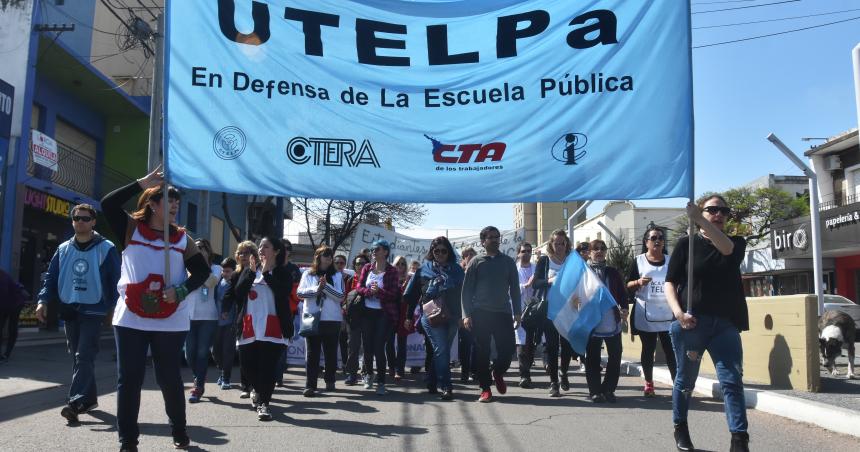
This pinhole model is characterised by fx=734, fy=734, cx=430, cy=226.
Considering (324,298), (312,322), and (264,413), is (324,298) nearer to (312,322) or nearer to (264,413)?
(312,322)

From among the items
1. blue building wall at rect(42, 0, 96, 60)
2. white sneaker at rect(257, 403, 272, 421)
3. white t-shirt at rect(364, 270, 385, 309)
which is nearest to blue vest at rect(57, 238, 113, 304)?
white sneaker at rect(257, 403, 272, 421)

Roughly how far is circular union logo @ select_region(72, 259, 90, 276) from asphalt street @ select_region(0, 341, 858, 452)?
127 cm

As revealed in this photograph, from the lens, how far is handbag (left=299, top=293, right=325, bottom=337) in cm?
859

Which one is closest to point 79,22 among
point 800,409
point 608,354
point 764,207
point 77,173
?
point 77,173

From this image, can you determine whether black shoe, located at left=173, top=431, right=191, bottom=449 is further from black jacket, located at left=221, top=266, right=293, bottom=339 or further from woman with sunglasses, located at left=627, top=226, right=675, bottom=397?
woman with sunglasses, located at left=627, top=226, right=675, bottom=397

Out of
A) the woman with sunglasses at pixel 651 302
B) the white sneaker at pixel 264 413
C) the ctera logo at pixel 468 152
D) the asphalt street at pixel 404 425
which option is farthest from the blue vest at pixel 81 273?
the woman with sunglasses at pixel 651 302

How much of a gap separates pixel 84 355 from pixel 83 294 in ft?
1.70

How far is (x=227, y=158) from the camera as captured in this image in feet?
16.9

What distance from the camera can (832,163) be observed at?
34094mm

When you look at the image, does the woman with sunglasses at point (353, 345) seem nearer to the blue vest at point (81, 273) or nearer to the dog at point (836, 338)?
the blue vest at point (81, 273)

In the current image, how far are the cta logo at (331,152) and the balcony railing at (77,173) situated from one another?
15.6 m

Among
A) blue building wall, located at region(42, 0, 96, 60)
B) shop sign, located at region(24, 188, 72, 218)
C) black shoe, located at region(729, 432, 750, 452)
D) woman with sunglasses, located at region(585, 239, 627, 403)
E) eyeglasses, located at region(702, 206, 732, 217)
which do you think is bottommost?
black shoe, located at region(729, 432, 750, 452)

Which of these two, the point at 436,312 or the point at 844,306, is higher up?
the point at 844,306

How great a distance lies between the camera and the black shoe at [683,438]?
5.10 m
